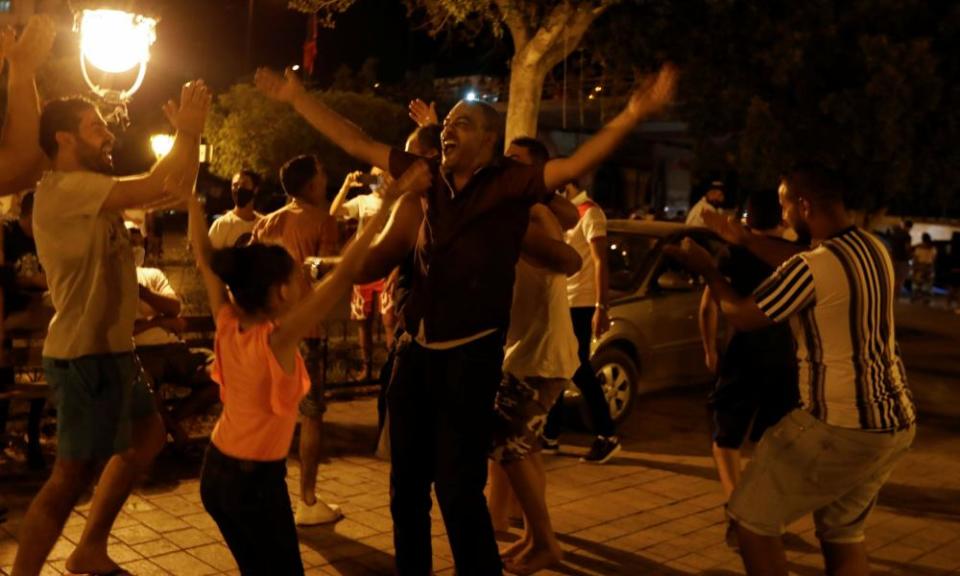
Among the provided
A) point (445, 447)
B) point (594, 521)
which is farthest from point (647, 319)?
point (445, 447)

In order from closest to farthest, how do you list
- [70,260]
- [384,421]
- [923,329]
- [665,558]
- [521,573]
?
1. [70,260]
2. [384,421]
3. [521,573]
4. [665,558]
5. [923,329]

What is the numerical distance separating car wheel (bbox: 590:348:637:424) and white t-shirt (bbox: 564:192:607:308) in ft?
3.00

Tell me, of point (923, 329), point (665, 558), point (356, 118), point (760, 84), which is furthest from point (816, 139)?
point (356, 118)

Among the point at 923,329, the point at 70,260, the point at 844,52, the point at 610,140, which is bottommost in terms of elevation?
the point at 923,329

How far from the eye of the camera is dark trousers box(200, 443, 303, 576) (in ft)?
11.8

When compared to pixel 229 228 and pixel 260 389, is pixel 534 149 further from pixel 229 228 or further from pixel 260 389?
pixel 229 228

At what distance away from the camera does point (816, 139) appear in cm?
1734

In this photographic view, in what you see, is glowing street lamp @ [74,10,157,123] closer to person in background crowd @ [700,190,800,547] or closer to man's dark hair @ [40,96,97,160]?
man's dark hair @ [40,96,97,160]

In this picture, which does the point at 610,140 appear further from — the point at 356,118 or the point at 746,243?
the point at 356,118

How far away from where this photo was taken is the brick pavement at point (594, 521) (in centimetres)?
544

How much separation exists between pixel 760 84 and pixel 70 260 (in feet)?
49.2

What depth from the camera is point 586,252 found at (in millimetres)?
7812

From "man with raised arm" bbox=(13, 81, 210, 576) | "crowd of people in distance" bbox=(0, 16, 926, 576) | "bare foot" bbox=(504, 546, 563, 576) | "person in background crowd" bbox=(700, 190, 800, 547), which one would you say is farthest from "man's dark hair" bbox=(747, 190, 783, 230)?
"man with raised arm" bbox=(13, 81, 210, 576)

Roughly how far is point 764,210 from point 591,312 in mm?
2059
